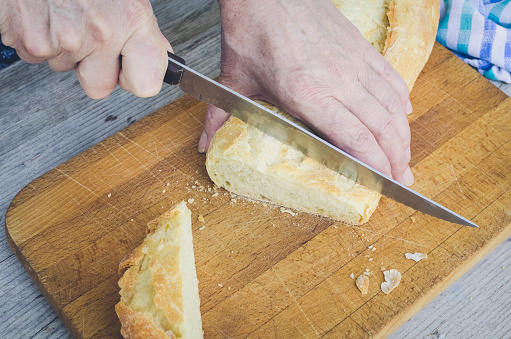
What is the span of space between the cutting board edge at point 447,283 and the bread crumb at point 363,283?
19cm

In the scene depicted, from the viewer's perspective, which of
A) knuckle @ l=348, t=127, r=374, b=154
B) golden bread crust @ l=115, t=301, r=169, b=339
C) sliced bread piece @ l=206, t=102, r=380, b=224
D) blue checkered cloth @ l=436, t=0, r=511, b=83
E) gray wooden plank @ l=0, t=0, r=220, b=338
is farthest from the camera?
blue checkered cloth @ l=436, t=0, r=511, b=83

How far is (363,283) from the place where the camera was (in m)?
2.38

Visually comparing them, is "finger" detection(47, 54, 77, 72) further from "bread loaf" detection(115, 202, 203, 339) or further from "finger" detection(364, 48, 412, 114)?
"finger" detection(364, 48, 412, 114)

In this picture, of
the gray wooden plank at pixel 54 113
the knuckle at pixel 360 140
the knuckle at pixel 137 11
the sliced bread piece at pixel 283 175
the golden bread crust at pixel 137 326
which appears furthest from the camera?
the gray wooden plank at pixel 54 113

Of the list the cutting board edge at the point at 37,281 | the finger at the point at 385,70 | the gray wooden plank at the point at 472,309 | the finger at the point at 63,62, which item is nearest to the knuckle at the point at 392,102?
the finger at the point at 385,70

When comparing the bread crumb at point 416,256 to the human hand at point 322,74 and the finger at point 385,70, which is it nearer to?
the human hand at point 322,74

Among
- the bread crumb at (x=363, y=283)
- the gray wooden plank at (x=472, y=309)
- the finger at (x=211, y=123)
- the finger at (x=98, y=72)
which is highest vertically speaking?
the finger at (x=98, y=72)

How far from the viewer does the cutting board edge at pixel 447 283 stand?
2.30 meters

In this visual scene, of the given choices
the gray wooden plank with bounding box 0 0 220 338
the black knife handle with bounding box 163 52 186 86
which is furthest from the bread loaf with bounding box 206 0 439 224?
the gray wooden plank with bounding box 0 0 220 338

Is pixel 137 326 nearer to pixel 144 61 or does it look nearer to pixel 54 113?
pixel 144 61

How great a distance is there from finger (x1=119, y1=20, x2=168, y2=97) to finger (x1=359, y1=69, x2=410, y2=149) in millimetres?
1092

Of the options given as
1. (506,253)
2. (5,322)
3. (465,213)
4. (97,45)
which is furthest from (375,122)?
(5,322)

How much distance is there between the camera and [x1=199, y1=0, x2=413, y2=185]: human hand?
2.43 m

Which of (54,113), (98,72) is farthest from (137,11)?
(54,113)
